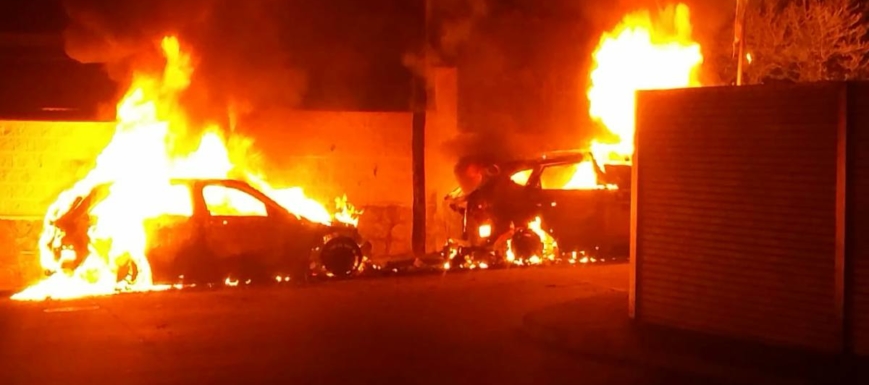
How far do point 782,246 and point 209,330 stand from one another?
5.60 meters

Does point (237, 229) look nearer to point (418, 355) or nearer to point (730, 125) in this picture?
point (418, 355)

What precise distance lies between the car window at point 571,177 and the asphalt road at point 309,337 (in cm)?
303

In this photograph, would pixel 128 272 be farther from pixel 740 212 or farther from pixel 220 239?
pixel 740 212

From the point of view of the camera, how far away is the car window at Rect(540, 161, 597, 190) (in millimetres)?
18984

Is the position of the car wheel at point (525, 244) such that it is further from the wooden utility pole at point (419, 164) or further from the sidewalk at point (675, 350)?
the sidewalk at point (675, 350)

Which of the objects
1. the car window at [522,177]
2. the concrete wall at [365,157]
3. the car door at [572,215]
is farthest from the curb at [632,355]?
the concrete wall at [365,157]

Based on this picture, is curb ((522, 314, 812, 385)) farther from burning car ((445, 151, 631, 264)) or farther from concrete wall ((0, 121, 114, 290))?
concrete wall ((0, 121, 114, 290))

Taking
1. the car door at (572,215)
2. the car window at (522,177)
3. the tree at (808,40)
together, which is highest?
the tree at (808,40)

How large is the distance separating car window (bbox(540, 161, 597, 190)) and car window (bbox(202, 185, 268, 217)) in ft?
14.9

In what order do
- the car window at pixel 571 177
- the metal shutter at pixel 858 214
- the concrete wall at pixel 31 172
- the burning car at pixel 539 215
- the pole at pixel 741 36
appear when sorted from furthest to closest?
1. the car window at pixel 571 177
2. the burning car at pixel 539 215
3. the concrete wall at pixel 31 172
4. the pole at pixel 741 36
5. the metal shutter at pixel 858 214

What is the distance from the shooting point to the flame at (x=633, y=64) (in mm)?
23109

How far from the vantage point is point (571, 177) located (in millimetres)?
20438

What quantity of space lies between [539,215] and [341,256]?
326cm

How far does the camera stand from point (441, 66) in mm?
21094
